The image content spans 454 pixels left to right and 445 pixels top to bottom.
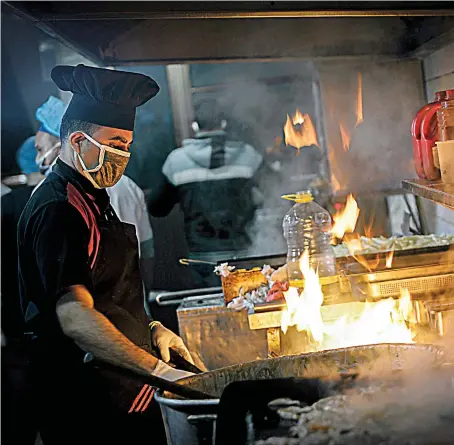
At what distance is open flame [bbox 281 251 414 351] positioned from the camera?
105 inches

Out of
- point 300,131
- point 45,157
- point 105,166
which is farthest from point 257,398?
point 300,131

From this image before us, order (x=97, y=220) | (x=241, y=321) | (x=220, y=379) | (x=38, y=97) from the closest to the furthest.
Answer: (x=220, y=379) < (x=97, y=220) < (x=241, y=321) < (x=38, y=97)

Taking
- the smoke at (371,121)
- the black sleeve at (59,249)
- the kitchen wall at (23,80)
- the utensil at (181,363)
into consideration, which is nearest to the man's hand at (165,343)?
the utensil at (181,363)

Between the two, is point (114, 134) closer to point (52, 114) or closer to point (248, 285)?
point (248, 285)

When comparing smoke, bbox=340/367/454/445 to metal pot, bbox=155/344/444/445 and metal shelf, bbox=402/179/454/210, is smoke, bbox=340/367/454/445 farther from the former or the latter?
metal shelf, bbox=402/179/454/210

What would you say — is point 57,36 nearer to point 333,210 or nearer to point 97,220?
point 97,220

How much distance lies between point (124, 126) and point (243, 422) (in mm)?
1200

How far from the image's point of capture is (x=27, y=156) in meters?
4.30

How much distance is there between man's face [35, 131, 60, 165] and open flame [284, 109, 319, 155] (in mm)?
1724

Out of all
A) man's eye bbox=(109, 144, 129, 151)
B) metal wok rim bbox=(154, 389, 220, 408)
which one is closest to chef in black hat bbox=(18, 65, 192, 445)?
man's eye bbox=(109, 144, 129, 151)

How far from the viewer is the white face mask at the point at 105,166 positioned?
92.6 inches

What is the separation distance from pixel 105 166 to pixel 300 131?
2.60 m

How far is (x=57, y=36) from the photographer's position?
2.64 meters

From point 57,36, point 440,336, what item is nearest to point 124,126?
point 57,36
